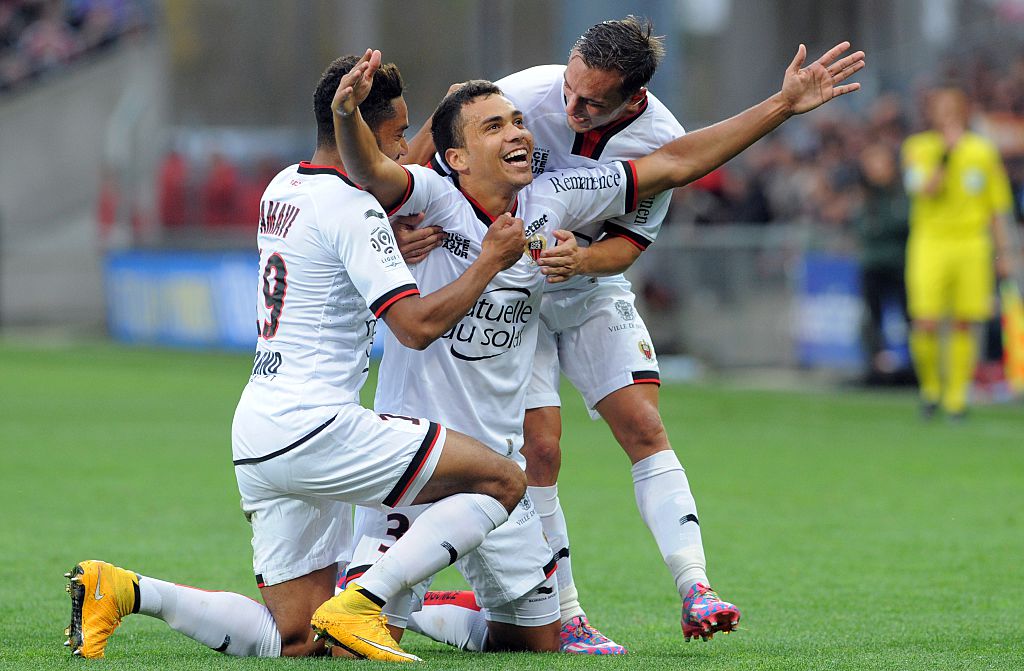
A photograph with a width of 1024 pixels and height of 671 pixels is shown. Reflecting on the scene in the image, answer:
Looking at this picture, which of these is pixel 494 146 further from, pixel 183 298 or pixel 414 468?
pixel 183 298

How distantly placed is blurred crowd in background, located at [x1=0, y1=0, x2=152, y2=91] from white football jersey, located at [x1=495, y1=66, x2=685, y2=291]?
22457 mm

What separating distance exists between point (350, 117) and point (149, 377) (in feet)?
39.2

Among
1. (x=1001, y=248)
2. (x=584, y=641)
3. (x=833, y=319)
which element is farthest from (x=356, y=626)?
(x=833, y=319)

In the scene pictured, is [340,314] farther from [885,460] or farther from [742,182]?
[742,182]

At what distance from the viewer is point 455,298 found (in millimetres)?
4301

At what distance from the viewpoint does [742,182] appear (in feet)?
53.7

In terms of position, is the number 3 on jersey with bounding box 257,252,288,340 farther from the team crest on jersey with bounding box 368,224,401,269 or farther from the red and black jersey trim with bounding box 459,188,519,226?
the red and black jersey trim with bounding box 459,188,519,226

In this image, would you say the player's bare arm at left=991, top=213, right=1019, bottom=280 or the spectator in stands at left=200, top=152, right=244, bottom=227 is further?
the spectator in stands at left=200, top=152, right=244, bottom=227

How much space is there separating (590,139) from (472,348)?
3.18 feet

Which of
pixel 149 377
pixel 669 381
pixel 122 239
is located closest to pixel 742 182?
Answer: pixel 669 381

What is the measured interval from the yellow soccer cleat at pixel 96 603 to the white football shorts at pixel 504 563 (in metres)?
0.66

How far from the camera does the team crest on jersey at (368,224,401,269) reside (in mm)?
4293

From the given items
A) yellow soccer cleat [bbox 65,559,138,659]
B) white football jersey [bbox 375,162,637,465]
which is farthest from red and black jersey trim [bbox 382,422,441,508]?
yellow soccer cleat [bbox 65,559,138,659]

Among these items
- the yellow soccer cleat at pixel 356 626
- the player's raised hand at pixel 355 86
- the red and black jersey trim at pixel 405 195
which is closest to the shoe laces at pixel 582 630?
the yellow soccer cleat at pixel 356 626
